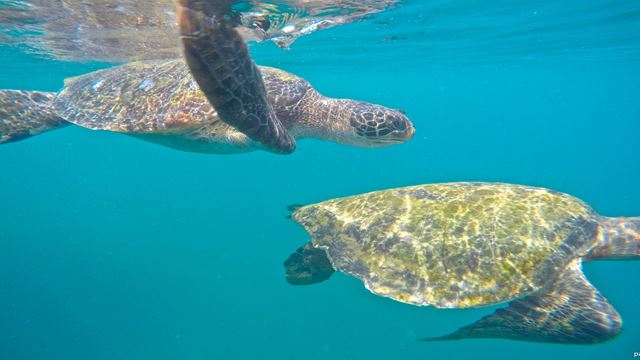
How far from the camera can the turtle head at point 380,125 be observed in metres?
7.12

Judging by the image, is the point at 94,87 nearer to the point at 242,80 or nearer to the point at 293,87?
the point at 293,87

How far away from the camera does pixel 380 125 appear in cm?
711

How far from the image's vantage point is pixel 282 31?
48.1ft

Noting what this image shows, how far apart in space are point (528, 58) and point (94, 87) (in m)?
30.2

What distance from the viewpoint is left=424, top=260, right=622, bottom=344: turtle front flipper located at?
452cm

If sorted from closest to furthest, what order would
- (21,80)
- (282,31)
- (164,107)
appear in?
(164,107) < (282,31) < (21,80)

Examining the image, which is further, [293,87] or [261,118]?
[293,87]

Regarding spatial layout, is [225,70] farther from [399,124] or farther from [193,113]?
[399,124]

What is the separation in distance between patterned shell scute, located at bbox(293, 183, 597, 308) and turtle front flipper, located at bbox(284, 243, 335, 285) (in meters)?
0.51

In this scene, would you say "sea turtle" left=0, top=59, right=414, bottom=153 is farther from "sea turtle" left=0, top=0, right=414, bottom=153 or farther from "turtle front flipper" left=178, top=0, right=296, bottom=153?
"turtle front flipper" left=178, top=0, right=296, bottom=153

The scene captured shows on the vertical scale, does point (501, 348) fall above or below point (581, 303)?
below

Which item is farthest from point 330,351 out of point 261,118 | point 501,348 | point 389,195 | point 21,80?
point 21,80

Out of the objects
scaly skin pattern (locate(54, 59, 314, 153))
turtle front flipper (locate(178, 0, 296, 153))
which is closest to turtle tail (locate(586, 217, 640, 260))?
turtle front flipper (locate(178, 0, 296, 153))

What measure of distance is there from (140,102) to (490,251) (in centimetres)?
692
